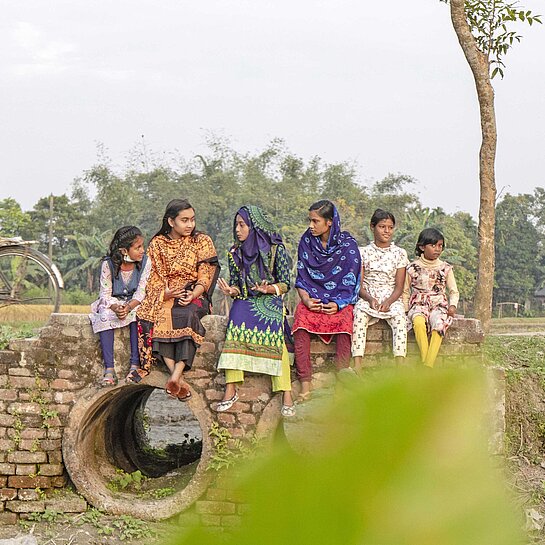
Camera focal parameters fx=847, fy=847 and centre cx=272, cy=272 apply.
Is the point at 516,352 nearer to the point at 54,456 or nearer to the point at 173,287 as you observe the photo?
the point at 173,287

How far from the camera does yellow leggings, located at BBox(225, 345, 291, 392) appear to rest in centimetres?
640

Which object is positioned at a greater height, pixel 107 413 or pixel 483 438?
pixel 483 438

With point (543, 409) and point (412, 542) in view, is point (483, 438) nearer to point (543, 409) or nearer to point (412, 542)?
point (412, 542)

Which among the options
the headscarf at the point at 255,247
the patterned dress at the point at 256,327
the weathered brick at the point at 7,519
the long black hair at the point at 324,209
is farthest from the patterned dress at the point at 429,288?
the weathered brick at the point at 7,519

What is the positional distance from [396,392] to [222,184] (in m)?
26.2

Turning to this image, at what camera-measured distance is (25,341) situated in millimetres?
6781

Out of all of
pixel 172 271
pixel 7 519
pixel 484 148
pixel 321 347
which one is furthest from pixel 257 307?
pixel 484 148

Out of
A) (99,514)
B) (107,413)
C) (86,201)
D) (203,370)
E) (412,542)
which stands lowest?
(99,514)

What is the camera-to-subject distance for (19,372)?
→ 22.3 feet

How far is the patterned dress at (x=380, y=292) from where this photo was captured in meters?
6.30

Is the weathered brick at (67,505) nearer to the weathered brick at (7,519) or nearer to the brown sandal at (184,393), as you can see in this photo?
the weathered brick at (7,519)

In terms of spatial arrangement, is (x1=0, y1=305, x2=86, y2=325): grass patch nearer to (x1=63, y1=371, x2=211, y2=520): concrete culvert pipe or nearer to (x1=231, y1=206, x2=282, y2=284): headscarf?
(x1=63, y1=371, x2=211, y2=520): concrete culvert pipe

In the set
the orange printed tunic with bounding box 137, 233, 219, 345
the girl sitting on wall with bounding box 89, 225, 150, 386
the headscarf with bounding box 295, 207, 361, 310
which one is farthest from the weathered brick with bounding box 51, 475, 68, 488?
the headscarf with bounding box 295, 207, 361, 310

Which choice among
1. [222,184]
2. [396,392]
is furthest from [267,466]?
[222,184]
